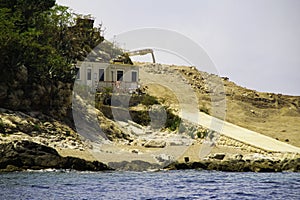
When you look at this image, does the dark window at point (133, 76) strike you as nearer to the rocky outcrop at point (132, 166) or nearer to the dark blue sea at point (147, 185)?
the rocky outcrop at point (132, 166)

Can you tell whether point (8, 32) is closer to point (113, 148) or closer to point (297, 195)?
point (113, 148)

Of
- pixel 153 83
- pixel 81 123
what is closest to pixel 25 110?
pixel 81 123

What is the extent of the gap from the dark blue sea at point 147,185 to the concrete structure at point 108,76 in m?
20.9

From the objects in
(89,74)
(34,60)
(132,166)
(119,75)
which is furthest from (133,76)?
(132,166)

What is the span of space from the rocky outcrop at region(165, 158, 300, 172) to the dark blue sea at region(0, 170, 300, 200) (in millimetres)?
2161

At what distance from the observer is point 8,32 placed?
44.2 meters

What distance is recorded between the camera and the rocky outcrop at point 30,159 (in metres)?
32.3

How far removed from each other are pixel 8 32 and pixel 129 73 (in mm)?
16116

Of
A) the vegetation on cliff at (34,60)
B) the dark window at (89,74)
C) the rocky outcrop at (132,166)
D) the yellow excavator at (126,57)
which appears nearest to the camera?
the rocky outcrop at (132,166)

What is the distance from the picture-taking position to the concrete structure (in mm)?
54031

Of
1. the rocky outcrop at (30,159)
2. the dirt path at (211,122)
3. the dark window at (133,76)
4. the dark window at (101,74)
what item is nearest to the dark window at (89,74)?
the dark window at (101,74)

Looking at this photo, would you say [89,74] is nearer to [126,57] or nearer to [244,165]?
[126,57]

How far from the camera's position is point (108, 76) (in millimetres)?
56375

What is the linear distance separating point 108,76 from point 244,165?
22250mm
